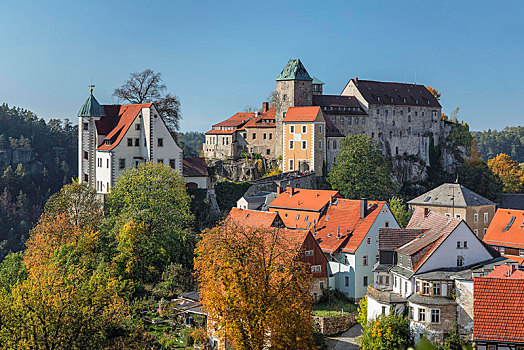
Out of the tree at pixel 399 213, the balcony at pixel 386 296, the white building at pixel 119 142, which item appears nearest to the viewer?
the balcony at pixel 386 296

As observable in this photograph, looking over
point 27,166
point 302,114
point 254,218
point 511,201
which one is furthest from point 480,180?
point 27,166

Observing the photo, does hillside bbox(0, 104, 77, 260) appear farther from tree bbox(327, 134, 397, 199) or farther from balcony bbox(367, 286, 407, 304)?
balcony bbox(367, 286, 407, 304)

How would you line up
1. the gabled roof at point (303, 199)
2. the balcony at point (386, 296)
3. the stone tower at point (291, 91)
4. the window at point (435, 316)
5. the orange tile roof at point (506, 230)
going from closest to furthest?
1. the window at point (435, 316)
2. the balcony at point (386, 296)
3. the gabled roof at point (303, 199)
4. the orange tile roof at point (506, 230)
5. the stone tower at point (291, 91)

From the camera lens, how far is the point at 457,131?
309 ft

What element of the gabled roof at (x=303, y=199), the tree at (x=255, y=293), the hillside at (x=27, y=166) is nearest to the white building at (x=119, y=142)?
the gabled roof at (x=303, y=199)

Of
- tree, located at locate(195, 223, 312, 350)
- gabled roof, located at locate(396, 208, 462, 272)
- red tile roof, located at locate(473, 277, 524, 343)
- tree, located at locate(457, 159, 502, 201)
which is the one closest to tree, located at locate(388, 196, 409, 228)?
gabled roof, located at locate(396, 208, 462, 272)

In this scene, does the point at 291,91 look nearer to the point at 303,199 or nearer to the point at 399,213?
the point at 399,213

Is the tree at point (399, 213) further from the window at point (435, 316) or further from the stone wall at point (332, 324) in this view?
the window at point (435, 316)

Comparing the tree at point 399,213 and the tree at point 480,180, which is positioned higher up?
the tree at point 480,180

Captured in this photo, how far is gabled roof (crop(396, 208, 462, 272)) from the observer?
37438 millimetres

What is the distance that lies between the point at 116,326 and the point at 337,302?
14.8 m

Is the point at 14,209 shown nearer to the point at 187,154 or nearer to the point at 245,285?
the point at 187,154

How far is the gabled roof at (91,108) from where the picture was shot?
56562mm

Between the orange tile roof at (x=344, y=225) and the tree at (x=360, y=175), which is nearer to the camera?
the orange tile roof at (x=344, y=225)
